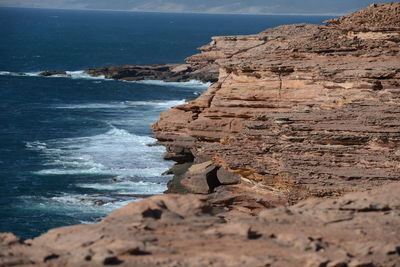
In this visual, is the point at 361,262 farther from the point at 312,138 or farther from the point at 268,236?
the point at 312,138

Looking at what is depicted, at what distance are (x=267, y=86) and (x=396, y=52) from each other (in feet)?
17.1

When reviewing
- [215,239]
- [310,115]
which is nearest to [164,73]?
[310,115]

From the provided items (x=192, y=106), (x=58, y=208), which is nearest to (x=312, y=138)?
(x=192, y=106)

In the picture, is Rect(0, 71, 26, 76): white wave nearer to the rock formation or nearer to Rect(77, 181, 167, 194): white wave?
the rock formation

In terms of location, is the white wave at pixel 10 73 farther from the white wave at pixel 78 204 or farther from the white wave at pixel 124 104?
the white wave at pixel 78 204

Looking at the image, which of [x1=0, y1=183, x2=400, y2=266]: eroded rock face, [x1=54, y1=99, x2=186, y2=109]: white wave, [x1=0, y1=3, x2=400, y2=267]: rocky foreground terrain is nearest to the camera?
[x1=0, y1=183, x2=400, y2=266]: eroded rock face

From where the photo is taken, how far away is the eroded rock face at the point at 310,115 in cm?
2600

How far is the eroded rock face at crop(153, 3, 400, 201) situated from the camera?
85.3 ft

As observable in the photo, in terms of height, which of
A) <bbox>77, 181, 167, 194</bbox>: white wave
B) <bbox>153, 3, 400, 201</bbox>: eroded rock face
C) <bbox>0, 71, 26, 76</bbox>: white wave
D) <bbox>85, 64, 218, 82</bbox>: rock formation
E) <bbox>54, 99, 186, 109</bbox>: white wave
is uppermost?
<bbox>153, 3, 400, 201</bbox>: eroded rock face

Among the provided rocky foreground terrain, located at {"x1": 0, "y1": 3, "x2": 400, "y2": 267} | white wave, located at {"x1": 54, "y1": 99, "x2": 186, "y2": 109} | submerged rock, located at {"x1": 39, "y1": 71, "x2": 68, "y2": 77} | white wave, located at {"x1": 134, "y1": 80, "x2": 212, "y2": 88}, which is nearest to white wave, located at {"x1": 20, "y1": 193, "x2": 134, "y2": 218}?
rocky foreground terrain, located at {"x1": 0, "y1": 3, "x2": 400, "y2": 267}

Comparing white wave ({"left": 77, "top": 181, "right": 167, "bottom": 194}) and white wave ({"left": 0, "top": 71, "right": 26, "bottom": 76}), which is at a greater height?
white wave ({"left": 0, "top": 71, "right": 26, "bottom": 76})

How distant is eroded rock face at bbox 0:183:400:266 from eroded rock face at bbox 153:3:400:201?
11.6 meters

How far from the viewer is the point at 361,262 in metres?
12.4

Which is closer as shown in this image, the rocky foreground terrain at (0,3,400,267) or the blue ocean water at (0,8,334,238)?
the rocky foreground terrain at (0,3,400,267)
